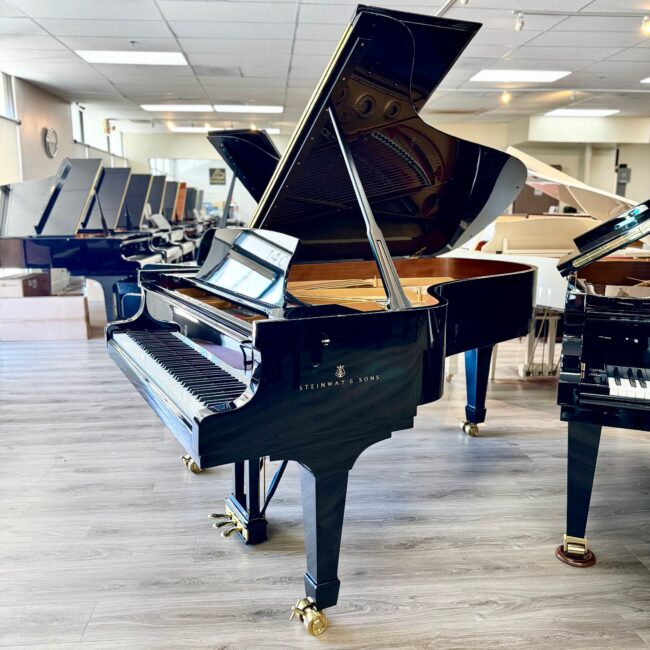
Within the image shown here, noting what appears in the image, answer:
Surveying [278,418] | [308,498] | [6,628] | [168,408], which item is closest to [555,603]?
[308,498]

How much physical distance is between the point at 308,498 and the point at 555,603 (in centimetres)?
90

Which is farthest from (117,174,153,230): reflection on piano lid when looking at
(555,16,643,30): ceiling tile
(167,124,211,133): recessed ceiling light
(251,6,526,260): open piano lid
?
(167,124,211,133): recessed ceiling light

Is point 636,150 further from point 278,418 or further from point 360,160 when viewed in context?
point 278,418

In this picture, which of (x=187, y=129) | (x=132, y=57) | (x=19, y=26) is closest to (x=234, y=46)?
(x=132, y=57)

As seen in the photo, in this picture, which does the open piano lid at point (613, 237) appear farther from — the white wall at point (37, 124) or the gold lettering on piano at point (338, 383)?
the white wall at point (37, 124)

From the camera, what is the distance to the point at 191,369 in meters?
1.91

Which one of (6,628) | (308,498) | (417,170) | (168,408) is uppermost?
(417,170)

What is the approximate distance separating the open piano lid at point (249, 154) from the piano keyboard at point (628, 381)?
62.2 inches

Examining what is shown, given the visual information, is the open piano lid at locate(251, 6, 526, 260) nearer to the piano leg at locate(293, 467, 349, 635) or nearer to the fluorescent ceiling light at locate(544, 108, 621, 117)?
the piano leg at locate(293, 467, 349, 635)

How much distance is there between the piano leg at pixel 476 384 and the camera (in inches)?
130

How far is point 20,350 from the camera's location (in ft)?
17.5

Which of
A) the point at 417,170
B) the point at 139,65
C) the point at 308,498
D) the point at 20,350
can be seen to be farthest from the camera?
the point at 139,65

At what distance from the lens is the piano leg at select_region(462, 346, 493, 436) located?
3309mm

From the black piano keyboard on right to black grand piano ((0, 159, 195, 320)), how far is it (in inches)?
125
